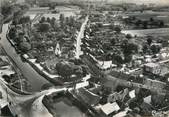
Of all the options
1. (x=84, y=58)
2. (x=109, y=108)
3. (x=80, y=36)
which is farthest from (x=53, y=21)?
(x=109, y=108)

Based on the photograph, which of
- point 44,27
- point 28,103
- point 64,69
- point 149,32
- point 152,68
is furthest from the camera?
point 149,32

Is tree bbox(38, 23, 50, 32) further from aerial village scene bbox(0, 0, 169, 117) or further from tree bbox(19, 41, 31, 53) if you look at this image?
tree bbox(19, 41, 31, 53)

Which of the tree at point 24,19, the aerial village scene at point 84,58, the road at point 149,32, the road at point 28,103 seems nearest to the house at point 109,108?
the aerial village scene at point 84,58

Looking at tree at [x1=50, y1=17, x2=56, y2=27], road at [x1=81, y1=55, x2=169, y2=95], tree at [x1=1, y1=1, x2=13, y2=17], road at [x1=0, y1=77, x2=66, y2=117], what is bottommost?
road at [x1=0, y1=77, x2=66, y2=117]

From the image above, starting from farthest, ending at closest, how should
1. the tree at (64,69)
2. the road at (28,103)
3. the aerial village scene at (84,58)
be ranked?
the tree at (64,69) < the aerial village scene at (84,58) < the road at (28,103)

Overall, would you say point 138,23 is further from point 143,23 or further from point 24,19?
point 24,19

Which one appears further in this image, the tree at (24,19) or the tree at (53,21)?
the tree at (24,19)

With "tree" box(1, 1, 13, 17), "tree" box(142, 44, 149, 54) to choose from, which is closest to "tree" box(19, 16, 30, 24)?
"tree" box(1, 1, 13, 17)

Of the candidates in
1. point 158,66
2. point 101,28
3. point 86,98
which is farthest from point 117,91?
point 101,28

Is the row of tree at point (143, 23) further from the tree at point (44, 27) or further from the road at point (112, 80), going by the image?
the tree at point (44, 27)
